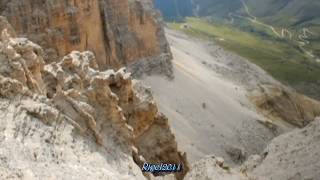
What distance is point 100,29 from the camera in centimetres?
7725

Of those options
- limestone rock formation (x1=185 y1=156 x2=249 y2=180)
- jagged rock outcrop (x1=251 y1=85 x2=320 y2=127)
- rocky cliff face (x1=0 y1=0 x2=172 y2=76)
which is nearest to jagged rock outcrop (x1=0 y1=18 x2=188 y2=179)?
limestone rock formation (x1=185 y1=156 x2=249 y2=180)

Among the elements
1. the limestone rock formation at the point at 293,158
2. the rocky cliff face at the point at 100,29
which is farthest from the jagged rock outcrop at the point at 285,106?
the limestone rock formation at the point at 293,158

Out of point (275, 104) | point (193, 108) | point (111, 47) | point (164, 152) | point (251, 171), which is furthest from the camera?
point (275, 104)

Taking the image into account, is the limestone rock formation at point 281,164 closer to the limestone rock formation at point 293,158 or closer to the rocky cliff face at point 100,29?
the limestone rock formation at point 293,158

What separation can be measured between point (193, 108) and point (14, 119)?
189 ft

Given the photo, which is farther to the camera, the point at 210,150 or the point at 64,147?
the point at 210,150

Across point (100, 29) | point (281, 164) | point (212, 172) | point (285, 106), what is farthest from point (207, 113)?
point (212, 172)

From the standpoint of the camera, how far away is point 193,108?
8469 centimetres

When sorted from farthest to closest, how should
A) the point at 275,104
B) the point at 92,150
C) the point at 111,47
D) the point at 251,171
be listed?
the point at 275,104 < the point at 111,47 < the point at 251,171 < the point at 92,150

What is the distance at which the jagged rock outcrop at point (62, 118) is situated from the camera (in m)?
26.5

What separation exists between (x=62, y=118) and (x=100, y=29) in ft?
155

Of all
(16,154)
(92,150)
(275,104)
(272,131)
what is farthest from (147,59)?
(16,154)

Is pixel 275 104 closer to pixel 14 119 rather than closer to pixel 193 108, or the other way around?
pixel 193 108

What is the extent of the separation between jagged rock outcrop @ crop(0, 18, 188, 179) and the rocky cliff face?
20.5m
